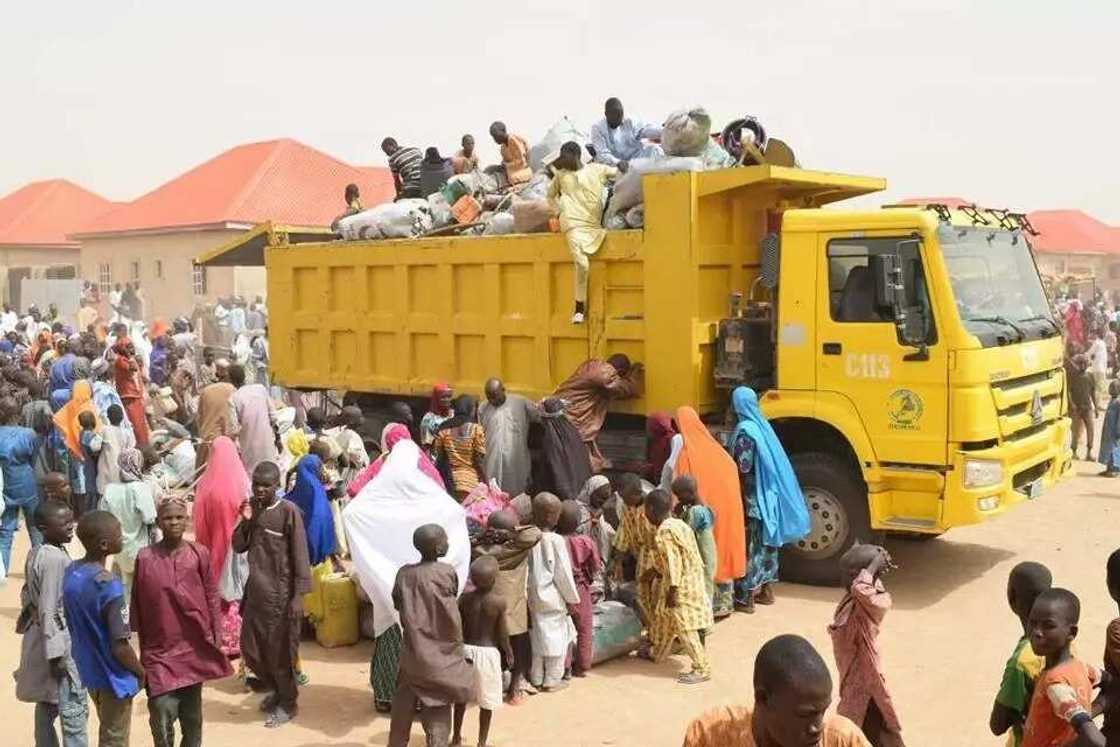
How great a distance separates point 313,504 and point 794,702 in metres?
4.37

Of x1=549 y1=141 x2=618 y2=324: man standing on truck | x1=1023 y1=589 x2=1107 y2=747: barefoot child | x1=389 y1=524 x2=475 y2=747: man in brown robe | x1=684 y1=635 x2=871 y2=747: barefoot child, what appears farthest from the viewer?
x1=549 y1=141 x2=618 y2=324: man standing on truck

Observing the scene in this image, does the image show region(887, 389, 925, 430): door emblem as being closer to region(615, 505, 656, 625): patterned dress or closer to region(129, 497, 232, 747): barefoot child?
region(615, 505, 656, 625): patterned dress

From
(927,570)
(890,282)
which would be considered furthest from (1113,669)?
(927,570)

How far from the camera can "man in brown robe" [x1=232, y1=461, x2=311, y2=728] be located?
551 cm

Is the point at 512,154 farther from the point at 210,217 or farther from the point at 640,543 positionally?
the point at 210,217

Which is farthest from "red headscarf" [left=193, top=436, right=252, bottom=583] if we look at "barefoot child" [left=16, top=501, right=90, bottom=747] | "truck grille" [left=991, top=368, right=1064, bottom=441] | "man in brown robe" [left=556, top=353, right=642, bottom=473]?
"truck grille" [left=991, top=368, right=1064, bottom=441]

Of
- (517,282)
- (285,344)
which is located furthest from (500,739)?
(285,344)

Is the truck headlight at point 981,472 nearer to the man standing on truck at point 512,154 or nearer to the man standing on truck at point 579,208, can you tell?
the man standing on truck at point 579,208

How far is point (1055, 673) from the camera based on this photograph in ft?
10.8

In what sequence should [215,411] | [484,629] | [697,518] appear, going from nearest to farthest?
[484,629], [697,518], [215,411]

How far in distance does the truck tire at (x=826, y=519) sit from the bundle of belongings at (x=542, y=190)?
86.9 inches

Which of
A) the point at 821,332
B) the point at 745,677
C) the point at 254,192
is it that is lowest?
the point at 745,677

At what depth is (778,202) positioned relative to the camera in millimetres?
8469

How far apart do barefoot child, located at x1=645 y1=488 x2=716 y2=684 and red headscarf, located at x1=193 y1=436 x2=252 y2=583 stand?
2.24m
